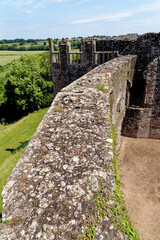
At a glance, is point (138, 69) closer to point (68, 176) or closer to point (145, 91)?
point (145, 91)

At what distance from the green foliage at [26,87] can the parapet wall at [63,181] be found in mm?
28849

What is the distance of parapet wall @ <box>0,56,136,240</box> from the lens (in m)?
2.25

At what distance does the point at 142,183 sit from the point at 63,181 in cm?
880

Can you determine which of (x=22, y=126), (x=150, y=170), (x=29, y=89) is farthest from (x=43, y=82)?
(x=150, y=170)

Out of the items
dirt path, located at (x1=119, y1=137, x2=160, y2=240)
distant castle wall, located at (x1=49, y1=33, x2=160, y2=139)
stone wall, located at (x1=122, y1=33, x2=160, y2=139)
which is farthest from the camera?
distant castle wall, located at (x1=49, y1=33, x2=160, y2=139)

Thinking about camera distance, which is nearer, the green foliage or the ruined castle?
the ruined castle

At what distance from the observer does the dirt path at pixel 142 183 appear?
813cm

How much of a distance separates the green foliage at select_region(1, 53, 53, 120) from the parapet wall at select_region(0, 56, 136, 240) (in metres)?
28.8

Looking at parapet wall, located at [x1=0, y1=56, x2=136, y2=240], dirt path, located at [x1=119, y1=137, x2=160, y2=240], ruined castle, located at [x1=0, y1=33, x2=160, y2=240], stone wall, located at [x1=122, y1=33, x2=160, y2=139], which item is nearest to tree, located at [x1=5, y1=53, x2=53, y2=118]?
stone wall, located at [x1=122, y1=33, x2=160, y2=139]

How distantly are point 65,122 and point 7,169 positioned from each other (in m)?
11.0

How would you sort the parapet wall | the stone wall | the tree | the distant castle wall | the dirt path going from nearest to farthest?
the parapet wall < the dirt path < the stone wall < the distant castle wall < the tree

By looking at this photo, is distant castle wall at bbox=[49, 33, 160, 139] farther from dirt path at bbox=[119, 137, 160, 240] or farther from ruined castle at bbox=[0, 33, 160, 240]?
ruined castle at bbox=[0, 33, 160, 240]

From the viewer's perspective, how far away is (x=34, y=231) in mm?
2199

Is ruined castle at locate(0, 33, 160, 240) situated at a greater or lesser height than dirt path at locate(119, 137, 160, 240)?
greater
